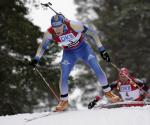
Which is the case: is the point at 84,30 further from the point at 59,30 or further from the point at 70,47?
the point at 59,30

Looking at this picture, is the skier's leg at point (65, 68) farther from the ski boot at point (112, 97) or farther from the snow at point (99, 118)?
the snow at point (99, 118)

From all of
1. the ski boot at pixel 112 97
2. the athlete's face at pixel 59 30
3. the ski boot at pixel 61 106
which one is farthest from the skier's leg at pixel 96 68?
the ski boot at pixel 61 106

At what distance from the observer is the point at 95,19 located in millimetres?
32969

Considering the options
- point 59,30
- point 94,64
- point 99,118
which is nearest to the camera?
point 99,118

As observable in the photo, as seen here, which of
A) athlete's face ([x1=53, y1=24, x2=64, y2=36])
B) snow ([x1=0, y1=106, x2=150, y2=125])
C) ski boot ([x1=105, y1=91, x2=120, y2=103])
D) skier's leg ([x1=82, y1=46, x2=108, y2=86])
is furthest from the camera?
ski boot ([x1=105, y1=91, x2=120, y2=103])

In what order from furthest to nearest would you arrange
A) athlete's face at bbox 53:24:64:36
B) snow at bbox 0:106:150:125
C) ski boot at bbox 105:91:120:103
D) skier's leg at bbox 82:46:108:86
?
1. ski boot at bbox 105:91:120:103
2. skier's leg at bbox 82:46:108:86
3. athlete's face at bbox 53:24:64:36
4. snow at bbox 0:106:150:125

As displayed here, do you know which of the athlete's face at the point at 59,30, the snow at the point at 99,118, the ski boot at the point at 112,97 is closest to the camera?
the snow at the point at 99,118

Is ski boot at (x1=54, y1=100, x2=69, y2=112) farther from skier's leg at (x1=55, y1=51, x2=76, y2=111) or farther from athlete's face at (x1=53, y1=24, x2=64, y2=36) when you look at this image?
athlete's face at (x1=53, y1=24, x2=64, y2=36)

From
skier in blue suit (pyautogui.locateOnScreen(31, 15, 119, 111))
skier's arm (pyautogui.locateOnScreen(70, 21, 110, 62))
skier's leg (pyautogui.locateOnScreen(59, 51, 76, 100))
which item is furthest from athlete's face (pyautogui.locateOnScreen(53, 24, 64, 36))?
skier's leg (pyautogui.locateOnScreen(59, 51, 76, 100))

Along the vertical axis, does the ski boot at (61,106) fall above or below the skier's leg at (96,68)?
below

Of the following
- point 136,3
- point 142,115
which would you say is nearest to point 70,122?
point 142,115

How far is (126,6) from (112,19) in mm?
2424

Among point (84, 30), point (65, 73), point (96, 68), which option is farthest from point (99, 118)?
point (84, 30)

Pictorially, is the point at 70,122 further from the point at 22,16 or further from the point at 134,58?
the point at 134,58
